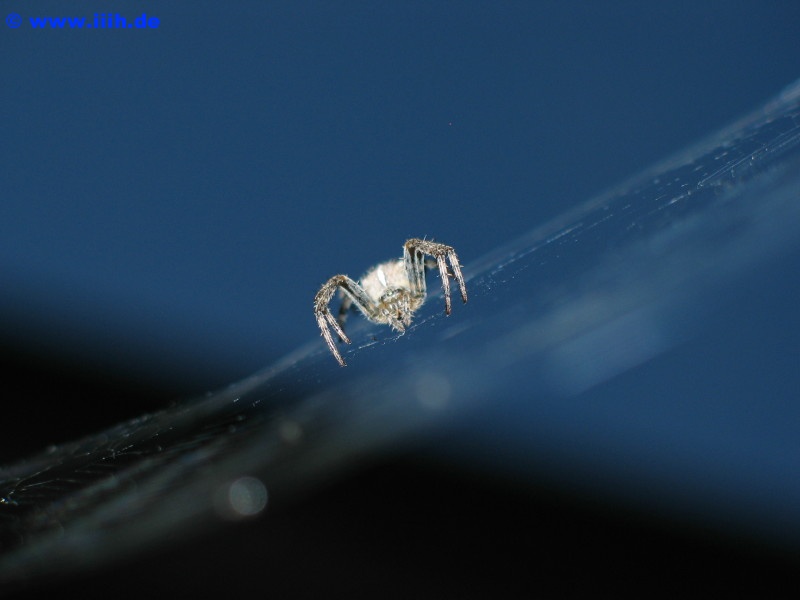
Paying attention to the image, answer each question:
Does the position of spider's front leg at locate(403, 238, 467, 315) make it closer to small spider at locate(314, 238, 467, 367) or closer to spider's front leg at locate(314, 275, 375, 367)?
small spider at locate(314, 238, 467, 367)

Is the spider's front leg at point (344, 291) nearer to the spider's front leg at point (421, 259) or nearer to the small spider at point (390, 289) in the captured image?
the small spider at point (390, 289)

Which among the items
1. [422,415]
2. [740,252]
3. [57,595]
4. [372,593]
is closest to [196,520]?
[422,415]

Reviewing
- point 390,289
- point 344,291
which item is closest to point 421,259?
point 390,289

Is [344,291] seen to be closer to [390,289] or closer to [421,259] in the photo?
[390,289]

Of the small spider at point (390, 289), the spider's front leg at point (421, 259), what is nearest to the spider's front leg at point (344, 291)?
the small spider at point (390, 289)

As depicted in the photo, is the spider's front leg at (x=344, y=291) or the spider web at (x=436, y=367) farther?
the spider's front leg at (x=344, y=291)

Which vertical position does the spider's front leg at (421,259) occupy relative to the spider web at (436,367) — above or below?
above

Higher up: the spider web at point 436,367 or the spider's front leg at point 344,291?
the spider's front leg at point 344,291

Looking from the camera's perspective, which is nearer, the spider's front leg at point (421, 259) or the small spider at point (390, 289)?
the spider's front leg at point (421, 259)

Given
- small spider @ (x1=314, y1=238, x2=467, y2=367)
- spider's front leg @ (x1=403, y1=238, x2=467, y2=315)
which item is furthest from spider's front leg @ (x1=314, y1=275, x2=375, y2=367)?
spider's front leg @ (x1=403, y1=238, x2=467, y2=315)
